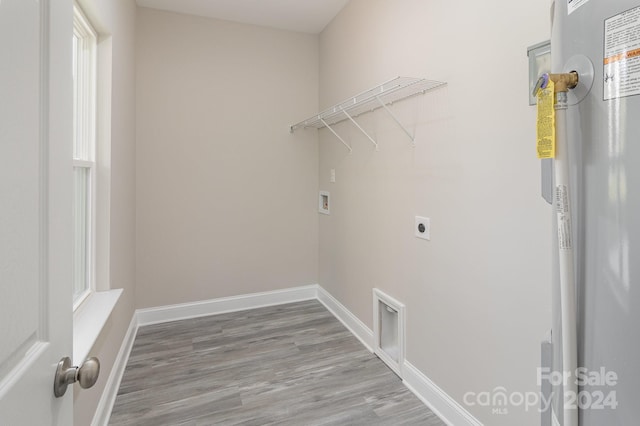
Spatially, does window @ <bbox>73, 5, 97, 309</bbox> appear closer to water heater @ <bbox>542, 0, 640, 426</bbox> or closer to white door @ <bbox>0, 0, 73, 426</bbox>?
white door @ <bbox>0, 0, 73, 426</bbox>

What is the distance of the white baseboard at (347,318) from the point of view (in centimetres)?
246

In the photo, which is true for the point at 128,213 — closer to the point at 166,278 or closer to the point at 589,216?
the point at 166,278

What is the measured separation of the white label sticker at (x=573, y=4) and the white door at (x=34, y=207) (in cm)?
96

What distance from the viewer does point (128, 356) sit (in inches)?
90.5

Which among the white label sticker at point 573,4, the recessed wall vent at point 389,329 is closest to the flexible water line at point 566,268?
the white label sticker at point 573,4

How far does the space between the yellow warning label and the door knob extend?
0.99 metres

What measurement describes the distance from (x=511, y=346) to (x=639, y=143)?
1153mm

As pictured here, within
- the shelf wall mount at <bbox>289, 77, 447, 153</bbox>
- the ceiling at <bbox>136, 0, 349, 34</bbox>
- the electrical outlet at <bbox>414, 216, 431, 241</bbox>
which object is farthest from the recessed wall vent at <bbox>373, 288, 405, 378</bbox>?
the ceiling at <bbox>136, 0, 349, 34</bbox>

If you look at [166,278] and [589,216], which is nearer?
[589,216]

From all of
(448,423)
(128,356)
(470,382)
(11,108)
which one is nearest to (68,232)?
(11,108)

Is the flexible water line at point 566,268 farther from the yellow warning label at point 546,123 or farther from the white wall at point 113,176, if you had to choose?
the white wall at point 113,176

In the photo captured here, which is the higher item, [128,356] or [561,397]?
[561,397]

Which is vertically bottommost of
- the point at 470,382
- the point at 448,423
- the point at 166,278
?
the point at 448,423

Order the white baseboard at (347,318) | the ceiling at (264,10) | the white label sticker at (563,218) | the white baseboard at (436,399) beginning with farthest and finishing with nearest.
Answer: the ceiling at (264,10) < the white baseboard at (347,318) < the white baseboard at (436,399) < the white label sticker at (563,218)
